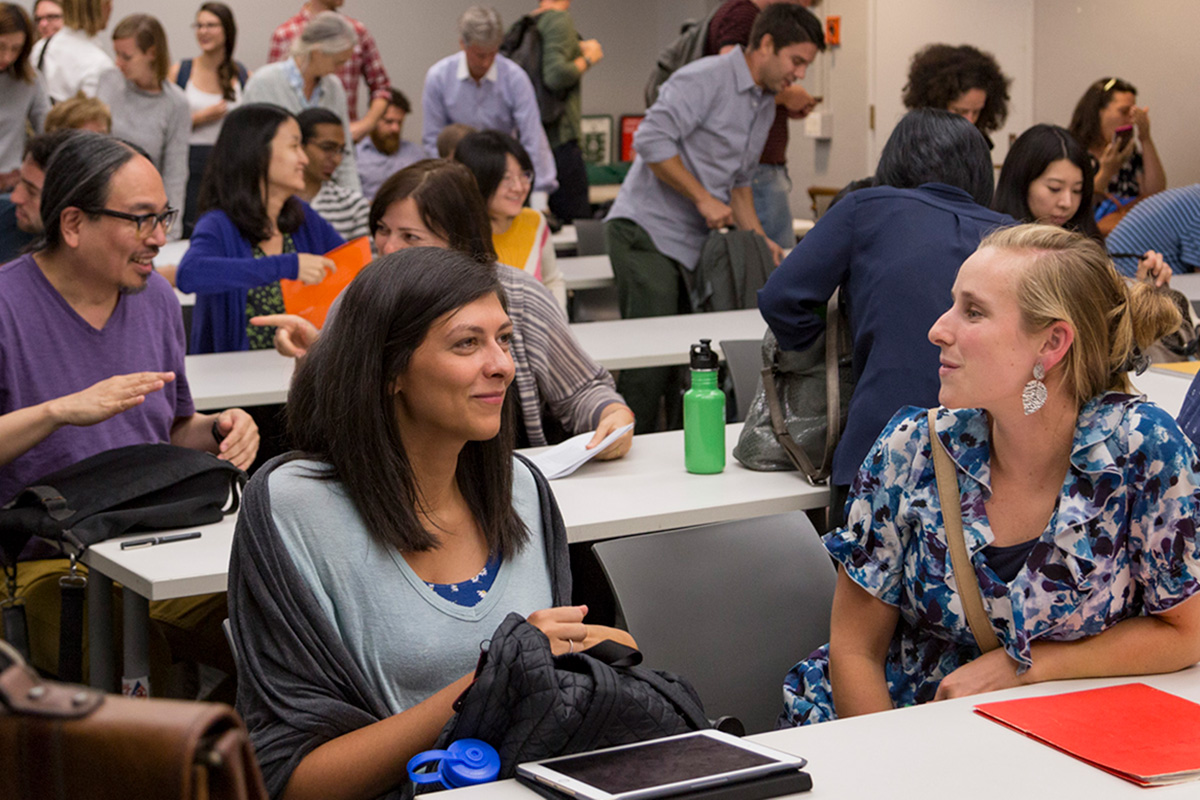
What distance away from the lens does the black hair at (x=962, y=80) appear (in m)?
4.07

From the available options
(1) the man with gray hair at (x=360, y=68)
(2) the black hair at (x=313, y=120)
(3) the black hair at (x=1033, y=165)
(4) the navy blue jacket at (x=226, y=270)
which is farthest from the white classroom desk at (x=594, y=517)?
(1) the man with gray hair at (x=360, y=68)

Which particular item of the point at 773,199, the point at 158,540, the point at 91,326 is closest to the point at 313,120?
the point at 773,199

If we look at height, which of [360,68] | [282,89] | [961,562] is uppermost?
[360,68]

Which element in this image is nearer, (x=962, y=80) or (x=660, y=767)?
(x=660, y=767)

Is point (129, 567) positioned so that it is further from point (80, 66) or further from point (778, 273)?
point (80, 66)

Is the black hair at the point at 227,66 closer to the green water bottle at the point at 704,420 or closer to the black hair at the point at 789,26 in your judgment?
the black hair at the point at 789,26

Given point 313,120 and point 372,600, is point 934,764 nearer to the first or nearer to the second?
point 372,600

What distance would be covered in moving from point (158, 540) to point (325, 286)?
5.05 ft

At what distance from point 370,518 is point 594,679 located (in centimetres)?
38

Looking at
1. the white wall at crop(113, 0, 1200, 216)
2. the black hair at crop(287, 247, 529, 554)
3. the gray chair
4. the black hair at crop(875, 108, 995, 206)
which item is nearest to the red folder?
the gray chair

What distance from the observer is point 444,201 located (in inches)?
111

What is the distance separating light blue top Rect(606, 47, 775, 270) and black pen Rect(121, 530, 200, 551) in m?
2.97

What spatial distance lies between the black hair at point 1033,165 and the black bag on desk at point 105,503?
2539 mm

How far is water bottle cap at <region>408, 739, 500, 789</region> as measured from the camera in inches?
52.7
